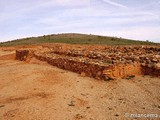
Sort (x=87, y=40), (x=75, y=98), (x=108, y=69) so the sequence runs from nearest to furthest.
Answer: (x=75, y=98) < (x=108, y=69) < (x=87, y=40)

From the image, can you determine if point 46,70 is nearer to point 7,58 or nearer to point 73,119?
point 73,119

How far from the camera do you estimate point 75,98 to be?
8.99 m

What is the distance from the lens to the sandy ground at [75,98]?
7.74 metres

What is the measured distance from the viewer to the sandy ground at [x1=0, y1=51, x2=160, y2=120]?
305 inches

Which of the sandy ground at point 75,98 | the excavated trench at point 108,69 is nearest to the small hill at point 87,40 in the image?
the excavated trench at point 108,69

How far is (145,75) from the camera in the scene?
33.8 feet

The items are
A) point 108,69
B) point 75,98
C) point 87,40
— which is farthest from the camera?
point 87,40

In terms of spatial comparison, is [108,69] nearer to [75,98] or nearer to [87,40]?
[75,98]

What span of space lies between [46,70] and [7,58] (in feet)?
31.1

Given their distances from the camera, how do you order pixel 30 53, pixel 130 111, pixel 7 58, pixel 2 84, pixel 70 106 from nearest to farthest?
pixel 130 111 < pixel 70 106 < pixel 2 84 < pixel 30 53 < pixel 7 58

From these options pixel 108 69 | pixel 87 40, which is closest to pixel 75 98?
pixel 108 69

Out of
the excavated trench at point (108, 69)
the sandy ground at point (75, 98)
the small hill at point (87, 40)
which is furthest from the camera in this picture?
the small hill at point (87, 40)

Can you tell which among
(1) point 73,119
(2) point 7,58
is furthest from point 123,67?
(2) point 7,58

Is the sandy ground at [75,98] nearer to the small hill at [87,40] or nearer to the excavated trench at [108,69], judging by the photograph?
the excavated trench at [108,69]
